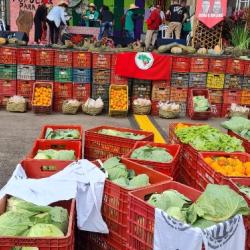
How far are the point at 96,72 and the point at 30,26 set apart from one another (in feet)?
33.6

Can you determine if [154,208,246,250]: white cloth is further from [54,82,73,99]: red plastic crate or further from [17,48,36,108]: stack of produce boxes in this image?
[17,48,36,108]: stack of produce boxes

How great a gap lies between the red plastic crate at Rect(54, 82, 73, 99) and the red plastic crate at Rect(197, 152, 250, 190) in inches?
245

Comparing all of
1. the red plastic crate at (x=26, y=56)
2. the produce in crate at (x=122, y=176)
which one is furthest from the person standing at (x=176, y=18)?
the produce in crate at (x=122, y=176)

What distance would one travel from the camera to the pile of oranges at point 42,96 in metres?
10.1

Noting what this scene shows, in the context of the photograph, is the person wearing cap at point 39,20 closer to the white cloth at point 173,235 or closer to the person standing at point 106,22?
the person standing at point 106,22

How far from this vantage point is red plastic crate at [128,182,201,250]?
10.5 ft

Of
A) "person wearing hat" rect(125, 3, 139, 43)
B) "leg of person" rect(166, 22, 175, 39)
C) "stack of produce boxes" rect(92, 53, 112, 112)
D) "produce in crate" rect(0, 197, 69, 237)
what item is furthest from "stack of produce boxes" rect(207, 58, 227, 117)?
"person wearing hat" rect(125, 3, 139, 43)

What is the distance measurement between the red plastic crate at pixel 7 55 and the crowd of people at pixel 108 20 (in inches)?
233

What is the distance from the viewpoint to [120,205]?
12.0ft

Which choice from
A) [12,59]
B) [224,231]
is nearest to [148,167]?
[224,231]

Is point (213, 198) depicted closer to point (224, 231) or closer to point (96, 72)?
point (224, 231)

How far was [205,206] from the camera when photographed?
10.6ft

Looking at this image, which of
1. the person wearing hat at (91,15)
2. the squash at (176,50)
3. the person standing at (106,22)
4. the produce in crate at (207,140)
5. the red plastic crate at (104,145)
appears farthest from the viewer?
the person wearing hat at (91,15)

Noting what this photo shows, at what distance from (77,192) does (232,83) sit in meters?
7.58
